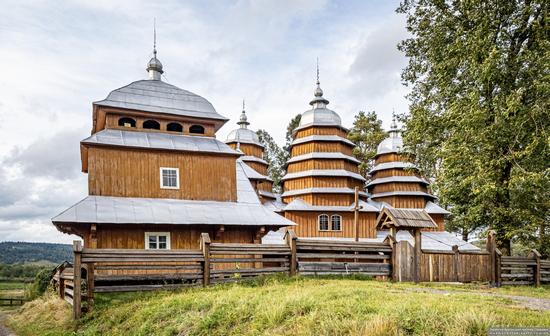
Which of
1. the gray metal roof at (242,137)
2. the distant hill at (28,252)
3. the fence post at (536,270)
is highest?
the gray metal roof at (242,137)

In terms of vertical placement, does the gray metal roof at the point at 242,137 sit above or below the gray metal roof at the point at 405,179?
above

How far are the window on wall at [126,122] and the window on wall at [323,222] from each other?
56.2 ft

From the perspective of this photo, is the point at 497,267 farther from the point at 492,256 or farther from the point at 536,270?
the point at 536,270

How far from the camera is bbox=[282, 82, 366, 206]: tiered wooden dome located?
32969mm

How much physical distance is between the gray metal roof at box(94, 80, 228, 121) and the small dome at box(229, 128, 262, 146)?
19464 mm

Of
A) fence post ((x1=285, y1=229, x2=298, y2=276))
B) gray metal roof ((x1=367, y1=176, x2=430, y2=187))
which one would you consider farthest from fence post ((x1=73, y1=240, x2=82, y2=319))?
gray metal roof ((x1=367, y1=176, x2=430, y2=187))

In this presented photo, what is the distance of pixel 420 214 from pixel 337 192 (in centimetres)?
1656

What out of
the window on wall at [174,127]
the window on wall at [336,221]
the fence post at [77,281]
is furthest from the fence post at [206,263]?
the window on wall at [336,221]

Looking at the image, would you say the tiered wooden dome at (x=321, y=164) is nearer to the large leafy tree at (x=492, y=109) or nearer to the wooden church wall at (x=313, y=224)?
the wooden church wall at (x=313, y=224)

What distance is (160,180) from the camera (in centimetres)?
1873

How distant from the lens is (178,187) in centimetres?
1900

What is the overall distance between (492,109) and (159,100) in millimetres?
15062

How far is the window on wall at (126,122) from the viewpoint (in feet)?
64.6

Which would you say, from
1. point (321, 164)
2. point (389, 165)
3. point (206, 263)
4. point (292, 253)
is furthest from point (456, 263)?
point (389, 165)
